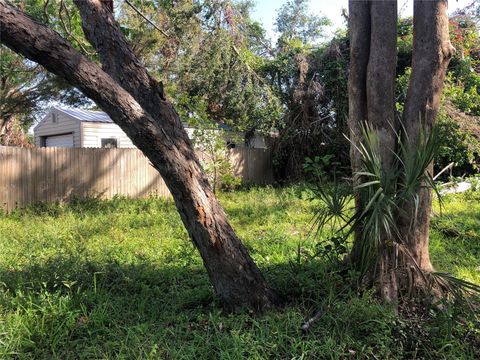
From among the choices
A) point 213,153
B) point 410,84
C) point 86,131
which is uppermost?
point 86,131

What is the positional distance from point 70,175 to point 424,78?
8001 mm

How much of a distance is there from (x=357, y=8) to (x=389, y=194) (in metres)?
1.95

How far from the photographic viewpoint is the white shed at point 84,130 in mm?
15359

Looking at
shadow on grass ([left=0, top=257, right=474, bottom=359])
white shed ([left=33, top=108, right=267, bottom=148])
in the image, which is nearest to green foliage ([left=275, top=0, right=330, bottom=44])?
white shed ([left=33, top=108, right=267, bottom=148])

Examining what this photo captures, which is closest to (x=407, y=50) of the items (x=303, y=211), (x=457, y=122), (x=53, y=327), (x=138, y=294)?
(x=457, y=122)

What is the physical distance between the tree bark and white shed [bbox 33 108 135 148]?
12824 mm

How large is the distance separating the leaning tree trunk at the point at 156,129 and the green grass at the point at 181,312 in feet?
1.08

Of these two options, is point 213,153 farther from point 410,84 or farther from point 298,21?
point 298,21

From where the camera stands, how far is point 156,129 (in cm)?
316

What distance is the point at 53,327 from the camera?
3.16m

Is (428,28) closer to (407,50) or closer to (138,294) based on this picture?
(138,294)

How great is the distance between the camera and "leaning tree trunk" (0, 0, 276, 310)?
2844 millimetres

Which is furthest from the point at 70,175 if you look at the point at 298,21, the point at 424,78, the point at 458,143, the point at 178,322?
the point at 298,21

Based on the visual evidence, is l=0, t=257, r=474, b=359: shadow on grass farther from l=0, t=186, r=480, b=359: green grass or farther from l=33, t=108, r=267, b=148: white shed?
l=33, t=108, r=267, b=148: white shed
